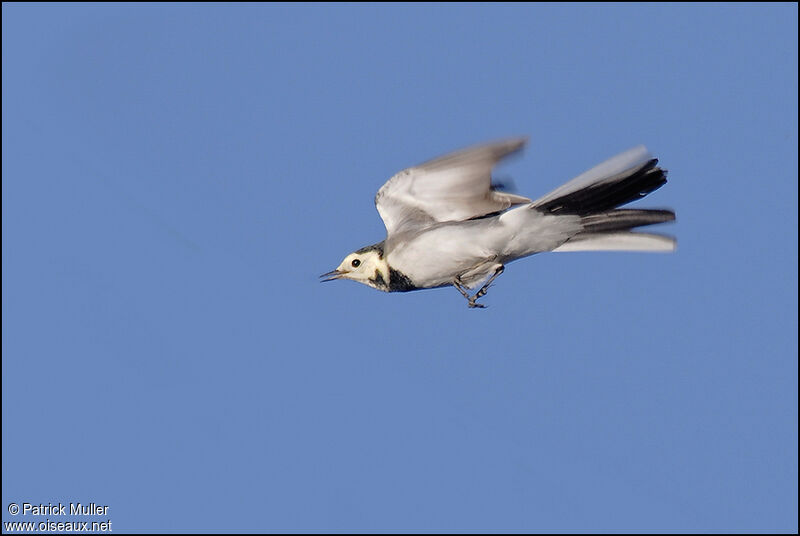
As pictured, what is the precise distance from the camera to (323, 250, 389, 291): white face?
29.4 feet

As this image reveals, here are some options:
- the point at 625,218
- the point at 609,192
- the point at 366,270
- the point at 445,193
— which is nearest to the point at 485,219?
the point at 445,193

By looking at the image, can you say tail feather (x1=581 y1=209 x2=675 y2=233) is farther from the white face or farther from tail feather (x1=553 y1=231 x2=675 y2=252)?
the white face

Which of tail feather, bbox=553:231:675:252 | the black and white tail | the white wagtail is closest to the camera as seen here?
the black and white tail

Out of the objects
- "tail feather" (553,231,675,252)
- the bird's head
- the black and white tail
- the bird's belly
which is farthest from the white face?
"tail feather" (553,231,675,252)

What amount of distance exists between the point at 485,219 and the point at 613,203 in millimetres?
1112

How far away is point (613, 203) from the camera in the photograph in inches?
321

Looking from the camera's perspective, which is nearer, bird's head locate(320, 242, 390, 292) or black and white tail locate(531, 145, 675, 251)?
black and white tail locate(531, 145, 675, 251)

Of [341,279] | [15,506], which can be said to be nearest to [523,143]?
[341,279]

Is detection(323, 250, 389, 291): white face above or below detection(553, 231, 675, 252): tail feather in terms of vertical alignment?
above

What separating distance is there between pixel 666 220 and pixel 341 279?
3198 mm

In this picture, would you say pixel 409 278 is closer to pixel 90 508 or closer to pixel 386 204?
pixel 386 204

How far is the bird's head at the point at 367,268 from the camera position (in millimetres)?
8969

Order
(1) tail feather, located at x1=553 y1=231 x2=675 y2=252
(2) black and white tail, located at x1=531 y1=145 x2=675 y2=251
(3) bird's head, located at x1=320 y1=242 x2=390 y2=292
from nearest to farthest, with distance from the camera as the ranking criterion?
(2) black and white tail, located at x1=531 y1=145 x2=675 y2=251 < (1) tail feather, located at x1=553 y1=231 x2=675 y2=252 < (3) bird's head, located at x1=320 y1=242 x2=390 y2=292

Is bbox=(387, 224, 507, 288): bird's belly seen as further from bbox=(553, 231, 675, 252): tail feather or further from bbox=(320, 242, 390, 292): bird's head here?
bbox=(553, 231, 675, 252): tail feather
